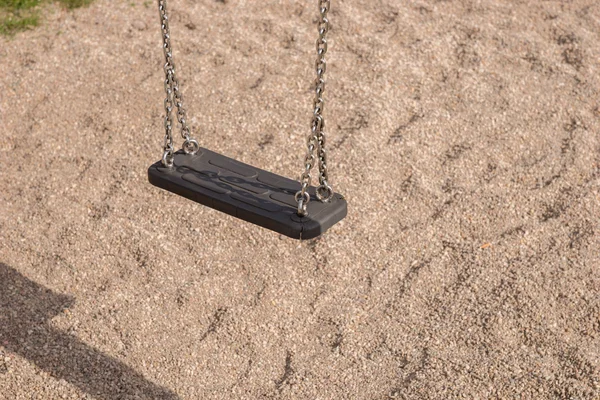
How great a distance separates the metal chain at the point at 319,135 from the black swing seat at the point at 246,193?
0.12ft

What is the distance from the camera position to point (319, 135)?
8.17 ft

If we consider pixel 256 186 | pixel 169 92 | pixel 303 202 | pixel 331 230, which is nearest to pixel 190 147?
pixel 169 92

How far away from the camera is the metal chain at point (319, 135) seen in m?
2.36

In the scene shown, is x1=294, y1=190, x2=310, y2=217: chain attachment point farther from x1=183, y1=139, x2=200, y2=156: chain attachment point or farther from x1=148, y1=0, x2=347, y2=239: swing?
x1=183, y1=139, x2=200, y2=156: chain attachment point

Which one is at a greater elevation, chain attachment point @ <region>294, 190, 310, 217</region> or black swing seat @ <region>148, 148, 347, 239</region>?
chain attachment point @ <region>294, 190, 310, 217</region>

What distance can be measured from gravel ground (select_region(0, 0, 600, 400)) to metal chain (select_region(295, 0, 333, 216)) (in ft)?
2.23

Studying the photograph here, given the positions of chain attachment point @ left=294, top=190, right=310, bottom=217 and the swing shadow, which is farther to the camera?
the swing shadow

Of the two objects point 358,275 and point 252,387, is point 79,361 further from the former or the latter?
point 358,275

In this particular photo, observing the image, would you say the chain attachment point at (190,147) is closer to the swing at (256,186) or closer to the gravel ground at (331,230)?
the swing at (256,186)

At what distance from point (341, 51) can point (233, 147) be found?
106 centimetres

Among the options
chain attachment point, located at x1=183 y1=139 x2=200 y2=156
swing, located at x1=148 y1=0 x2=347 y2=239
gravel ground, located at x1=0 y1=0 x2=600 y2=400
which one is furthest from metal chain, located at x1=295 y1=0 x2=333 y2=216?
gravel ground, located at x1=0 y1=0 x2=600 y2=400

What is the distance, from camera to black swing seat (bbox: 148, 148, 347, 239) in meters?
2.57

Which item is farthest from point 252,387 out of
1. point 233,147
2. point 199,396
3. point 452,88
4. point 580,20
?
point 580,20

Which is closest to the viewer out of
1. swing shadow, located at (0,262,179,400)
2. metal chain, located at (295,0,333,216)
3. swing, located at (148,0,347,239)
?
metal chain, located at (295,0,333,216)
